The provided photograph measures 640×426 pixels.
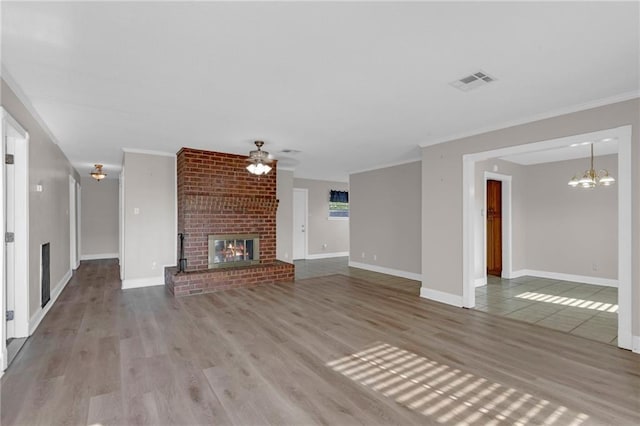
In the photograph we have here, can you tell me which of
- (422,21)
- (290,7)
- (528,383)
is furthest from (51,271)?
(528,383)

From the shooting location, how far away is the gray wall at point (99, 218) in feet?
29.7

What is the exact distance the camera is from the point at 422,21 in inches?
74.9

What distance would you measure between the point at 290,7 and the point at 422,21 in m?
0.80

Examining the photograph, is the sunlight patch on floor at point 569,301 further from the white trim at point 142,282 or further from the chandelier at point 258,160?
the white trim at point 142,282

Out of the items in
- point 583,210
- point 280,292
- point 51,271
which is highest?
point 583,210

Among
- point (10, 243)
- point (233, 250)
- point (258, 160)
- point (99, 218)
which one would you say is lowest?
point (233, 250)

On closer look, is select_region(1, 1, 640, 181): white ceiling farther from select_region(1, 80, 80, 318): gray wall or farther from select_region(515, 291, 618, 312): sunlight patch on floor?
select_region(515, 291, 618, 312): sunlight patch on floor

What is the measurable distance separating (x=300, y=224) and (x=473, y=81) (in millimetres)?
6947

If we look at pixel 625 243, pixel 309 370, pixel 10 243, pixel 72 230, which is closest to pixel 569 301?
pixel 625 243

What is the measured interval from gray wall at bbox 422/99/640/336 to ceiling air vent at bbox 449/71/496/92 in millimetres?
1363

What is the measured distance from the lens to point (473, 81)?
2.74 metres

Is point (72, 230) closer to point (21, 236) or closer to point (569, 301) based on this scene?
point (21, 236)

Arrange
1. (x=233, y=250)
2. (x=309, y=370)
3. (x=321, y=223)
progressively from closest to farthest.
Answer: (x=309, y=370) → (x=233, y=250) → (x=321, y=223)

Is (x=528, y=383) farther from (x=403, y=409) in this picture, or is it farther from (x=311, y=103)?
(x=311, y=103)
